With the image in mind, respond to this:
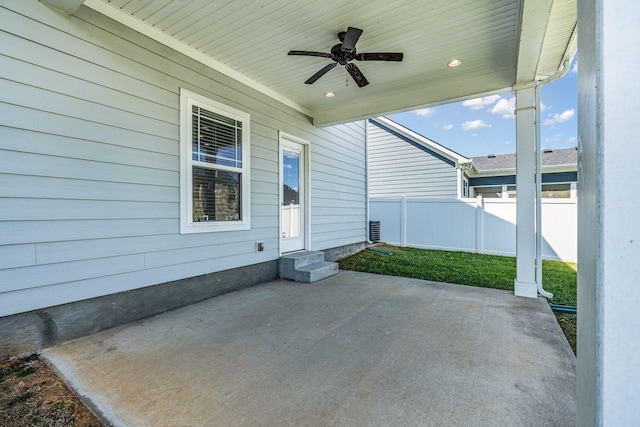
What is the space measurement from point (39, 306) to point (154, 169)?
1.67m

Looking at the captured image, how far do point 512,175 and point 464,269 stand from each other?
755 centimetres

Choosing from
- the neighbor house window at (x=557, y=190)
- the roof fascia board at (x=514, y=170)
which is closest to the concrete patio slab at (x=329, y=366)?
the roof fascia board at (x=514, y=170)

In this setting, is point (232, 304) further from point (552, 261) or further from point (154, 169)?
point (552, 261)

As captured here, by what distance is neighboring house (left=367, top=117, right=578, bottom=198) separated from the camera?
1008cm

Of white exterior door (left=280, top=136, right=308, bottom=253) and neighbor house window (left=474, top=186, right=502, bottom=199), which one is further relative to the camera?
neighbor house window (left=474, top=186, right=502, bottom=199)

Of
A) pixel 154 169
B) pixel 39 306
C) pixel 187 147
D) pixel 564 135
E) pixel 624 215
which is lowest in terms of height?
pixel 39 306

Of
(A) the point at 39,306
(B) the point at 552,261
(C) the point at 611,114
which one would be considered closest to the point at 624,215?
(C) the point at 611,114

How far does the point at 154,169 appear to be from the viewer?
3.38 meters

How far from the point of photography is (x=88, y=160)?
2.86m

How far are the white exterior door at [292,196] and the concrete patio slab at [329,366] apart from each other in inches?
81.2

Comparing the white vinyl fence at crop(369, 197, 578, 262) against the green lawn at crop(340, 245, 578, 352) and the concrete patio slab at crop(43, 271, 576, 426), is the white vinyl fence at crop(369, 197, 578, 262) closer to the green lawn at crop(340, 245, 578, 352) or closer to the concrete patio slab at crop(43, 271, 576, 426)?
the green lawn at crop(340, 245, 578, 352)

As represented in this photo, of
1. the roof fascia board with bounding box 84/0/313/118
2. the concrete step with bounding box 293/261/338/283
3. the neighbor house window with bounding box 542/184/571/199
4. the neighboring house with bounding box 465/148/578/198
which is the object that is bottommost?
the concrete step with bounding box 293/261/338/283

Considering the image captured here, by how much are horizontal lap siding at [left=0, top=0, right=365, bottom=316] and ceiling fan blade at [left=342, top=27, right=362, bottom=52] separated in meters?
2.04

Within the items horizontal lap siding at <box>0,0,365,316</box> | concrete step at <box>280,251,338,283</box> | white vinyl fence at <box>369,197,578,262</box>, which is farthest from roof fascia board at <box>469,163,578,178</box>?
horizontal lap siding at <box>0,0,365,316</box>
